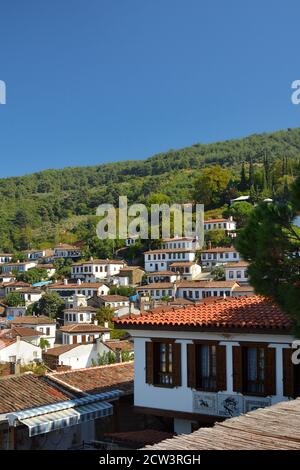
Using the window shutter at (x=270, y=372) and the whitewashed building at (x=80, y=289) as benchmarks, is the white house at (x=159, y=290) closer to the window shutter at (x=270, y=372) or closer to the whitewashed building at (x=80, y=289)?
the whitewashed building at (x=80, y=289)

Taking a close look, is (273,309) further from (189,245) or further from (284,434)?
(189,245)

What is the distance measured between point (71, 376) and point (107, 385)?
958mm

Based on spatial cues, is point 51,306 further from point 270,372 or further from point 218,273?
point 270,372

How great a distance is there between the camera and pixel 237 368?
38.9ft

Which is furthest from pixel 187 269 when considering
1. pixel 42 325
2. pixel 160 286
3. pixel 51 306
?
pixel 42 325

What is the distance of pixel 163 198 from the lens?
127 metres

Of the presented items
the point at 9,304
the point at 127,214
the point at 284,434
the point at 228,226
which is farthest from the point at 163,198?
the point at 284,434

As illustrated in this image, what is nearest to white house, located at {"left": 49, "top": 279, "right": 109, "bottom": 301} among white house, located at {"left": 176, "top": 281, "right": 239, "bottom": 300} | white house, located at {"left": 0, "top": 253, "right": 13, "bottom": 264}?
→ white house, located at {"left": 176, "top": 281, "right": 239, "bottom": 300}

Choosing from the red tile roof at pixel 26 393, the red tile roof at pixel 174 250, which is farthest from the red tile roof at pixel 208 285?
the red tile roof at pixel 26 393

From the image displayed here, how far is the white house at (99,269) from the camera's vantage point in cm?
9354

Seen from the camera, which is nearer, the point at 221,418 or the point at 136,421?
the point at 221,418

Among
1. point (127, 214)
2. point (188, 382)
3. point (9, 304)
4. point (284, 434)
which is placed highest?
point (127, 214)
